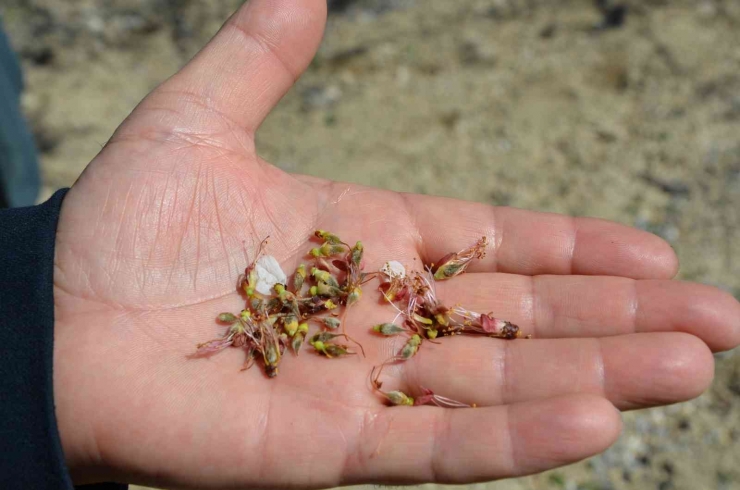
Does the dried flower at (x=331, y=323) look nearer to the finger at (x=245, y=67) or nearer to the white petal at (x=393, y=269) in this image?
the white petal at (x=393, y=269)

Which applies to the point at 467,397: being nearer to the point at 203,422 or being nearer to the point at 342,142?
the point at 203,422

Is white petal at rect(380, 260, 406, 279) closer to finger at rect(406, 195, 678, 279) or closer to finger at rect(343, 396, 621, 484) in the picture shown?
finger at rect(406, 195, 678, 279)

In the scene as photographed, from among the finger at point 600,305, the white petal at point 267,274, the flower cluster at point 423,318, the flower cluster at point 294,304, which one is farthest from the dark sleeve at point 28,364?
the finger at point 600,305

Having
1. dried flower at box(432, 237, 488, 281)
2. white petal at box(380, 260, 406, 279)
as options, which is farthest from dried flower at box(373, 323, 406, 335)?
dried flower at box(432, 237, 488, 281)

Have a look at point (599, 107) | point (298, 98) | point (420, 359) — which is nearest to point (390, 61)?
point (298, 98)

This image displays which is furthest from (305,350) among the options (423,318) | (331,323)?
(423,318)
